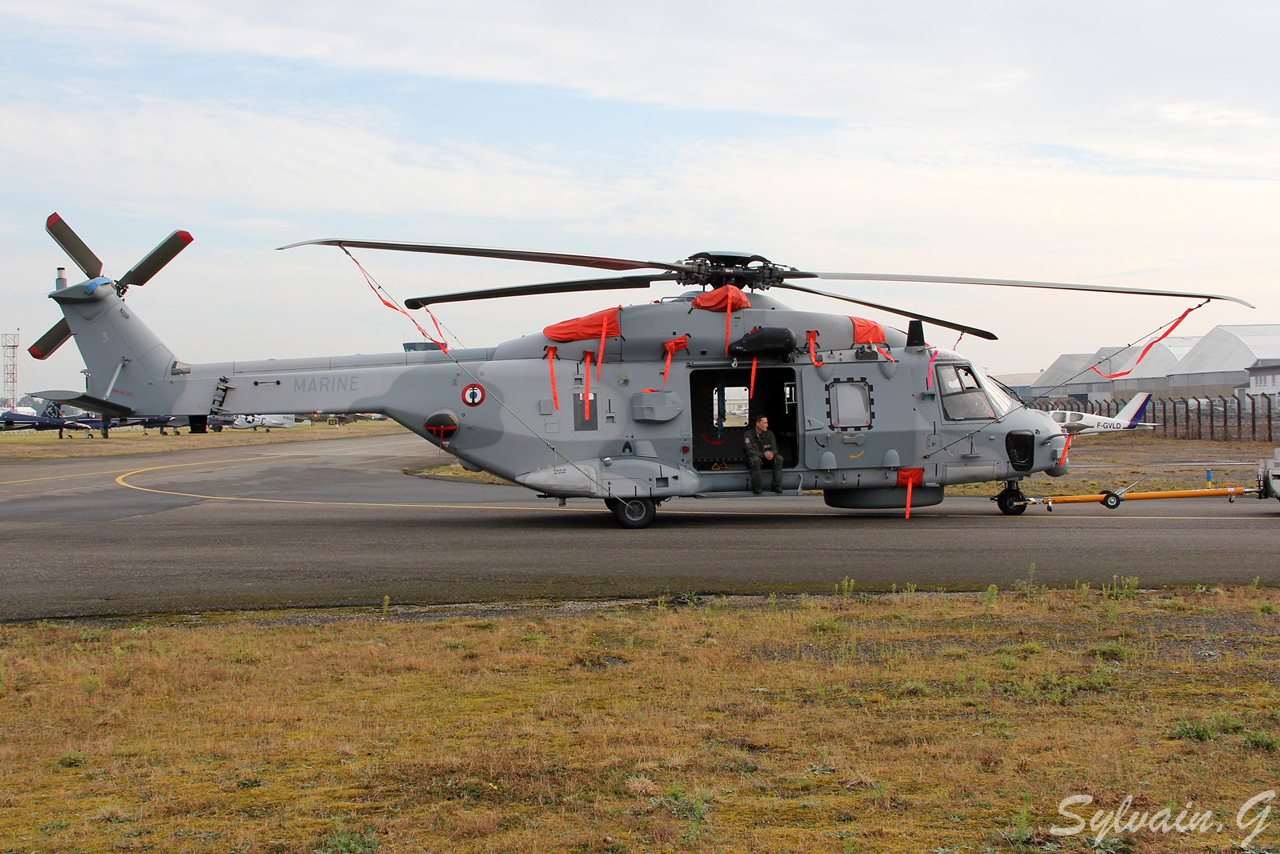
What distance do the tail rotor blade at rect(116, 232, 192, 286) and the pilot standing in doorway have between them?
10.2 meters

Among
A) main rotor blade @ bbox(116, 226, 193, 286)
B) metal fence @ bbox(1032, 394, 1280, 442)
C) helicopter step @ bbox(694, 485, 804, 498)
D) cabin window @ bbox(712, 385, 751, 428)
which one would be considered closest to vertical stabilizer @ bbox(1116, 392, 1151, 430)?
metal fence @ bbox(1032, 394, 1280, 442)

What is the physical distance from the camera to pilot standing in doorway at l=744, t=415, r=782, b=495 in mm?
15633

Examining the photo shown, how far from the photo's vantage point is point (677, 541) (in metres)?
13.7

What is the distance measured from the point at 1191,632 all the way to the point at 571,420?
10.4 metres

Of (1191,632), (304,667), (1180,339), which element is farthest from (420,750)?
(1180,339)

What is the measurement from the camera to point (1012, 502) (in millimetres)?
16578

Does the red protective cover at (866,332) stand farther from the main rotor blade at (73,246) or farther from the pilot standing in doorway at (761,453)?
the main rotor blade at (73,246)

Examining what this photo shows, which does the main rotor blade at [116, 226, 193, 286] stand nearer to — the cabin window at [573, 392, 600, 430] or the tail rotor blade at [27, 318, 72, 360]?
the tail rotor blade at [27, 318, 72, 360]

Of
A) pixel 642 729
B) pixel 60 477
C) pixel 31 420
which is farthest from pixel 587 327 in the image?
pixel 31 420

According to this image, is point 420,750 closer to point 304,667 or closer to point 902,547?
point 304,667

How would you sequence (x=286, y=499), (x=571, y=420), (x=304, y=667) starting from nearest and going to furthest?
(x=304, y=667), (x=571, y=420), (x=286, y=499)

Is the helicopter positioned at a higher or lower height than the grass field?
higher

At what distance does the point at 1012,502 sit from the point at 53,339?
17842 millimetres

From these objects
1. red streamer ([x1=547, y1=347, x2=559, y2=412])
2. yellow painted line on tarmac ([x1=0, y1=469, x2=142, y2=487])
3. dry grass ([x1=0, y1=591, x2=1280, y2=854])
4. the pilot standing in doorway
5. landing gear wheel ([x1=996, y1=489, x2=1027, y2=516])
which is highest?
red streamer ([x1=547, y1=347, x2=559, y2=412])
